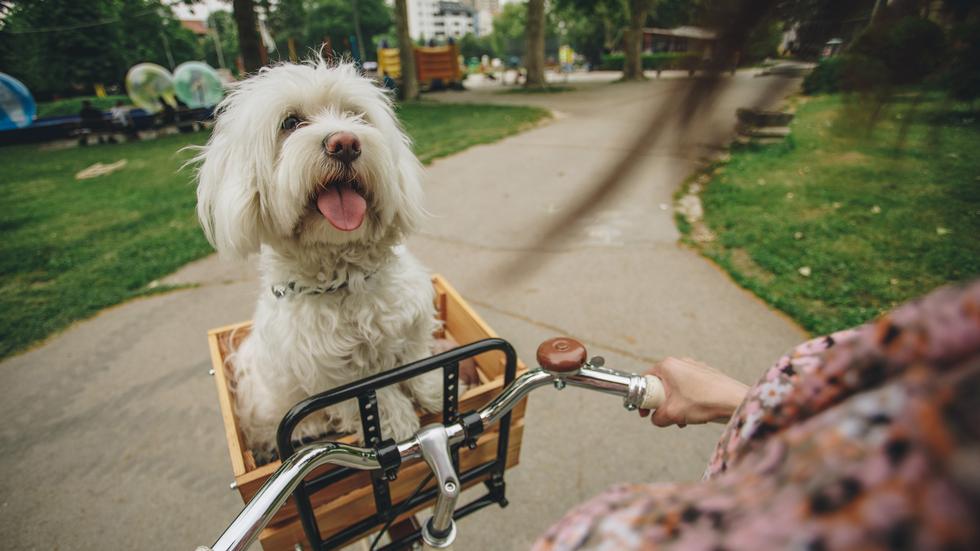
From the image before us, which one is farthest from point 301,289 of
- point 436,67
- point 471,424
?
point 436,67

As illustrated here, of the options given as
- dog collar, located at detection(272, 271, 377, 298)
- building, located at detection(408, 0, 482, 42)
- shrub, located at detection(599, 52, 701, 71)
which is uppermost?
building, located at detection(408, 0, 482, 42)

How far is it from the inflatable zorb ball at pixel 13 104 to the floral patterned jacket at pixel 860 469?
16.7m

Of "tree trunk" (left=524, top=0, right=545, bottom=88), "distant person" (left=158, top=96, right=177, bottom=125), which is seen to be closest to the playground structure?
"tree trunk" (left=524, top=0, right=545, bottom=88)

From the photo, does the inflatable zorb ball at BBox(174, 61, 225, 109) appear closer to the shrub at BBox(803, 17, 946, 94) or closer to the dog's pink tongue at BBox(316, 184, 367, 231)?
the dog's pink tongue at BBox(316, 184, 367, 231)

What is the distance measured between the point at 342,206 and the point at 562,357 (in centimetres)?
88

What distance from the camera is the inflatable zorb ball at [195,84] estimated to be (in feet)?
43.6

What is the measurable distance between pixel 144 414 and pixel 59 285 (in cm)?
231

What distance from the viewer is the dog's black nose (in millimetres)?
1343

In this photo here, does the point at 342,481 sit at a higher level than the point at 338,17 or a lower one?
lower

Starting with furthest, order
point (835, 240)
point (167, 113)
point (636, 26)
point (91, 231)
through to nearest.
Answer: point (167, 113) < point (91, 231) < point (835, 240) < point (636, 26)

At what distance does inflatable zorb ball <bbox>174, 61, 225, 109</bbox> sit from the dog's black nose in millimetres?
14971

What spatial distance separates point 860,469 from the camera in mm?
240

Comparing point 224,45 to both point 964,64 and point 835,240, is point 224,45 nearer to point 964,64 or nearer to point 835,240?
point 835,240

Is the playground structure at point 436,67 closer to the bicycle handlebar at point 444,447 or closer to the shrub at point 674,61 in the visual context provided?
the bicycle handlebar at point 444,447
